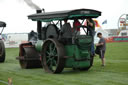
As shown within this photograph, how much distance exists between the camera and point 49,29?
10531mm

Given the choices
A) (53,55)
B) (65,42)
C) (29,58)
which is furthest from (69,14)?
(29,58)

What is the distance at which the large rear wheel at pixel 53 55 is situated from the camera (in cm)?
957

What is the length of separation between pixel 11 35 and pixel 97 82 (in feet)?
82.6

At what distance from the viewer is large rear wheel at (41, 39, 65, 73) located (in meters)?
9.57

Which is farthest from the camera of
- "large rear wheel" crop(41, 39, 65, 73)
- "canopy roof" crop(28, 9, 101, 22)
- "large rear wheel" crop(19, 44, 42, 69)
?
"large rear wheel" crop(19, 44, 42, 69)

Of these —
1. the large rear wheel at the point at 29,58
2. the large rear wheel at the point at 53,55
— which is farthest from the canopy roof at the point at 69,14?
the large rear wheel at the point at 29,58

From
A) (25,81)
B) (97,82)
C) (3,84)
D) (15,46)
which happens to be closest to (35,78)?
(25,81)

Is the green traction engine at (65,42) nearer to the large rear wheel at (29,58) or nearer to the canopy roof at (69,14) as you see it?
the canopy roof at (69,14)

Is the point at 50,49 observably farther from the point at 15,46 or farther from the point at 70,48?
the point at 15,46

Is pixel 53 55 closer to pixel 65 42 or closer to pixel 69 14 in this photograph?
pixel 65 42

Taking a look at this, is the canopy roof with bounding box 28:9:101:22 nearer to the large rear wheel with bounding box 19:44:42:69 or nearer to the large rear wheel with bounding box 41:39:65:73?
the large rear wheel with bounding box 41:39:65:73

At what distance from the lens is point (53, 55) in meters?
10.1

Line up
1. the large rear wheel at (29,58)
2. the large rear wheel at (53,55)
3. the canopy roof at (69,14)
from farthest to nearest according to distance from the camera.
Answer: the large rear wheel at (29,58) → the large rear wheel at (53,55) → the canopy roof at (69,14)

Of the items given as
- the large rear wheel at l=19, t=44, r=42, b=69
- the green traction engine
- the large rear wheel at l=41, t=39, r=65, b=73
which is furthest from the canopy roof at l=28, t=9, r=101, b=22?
the large rear wheel at l=19, t=44, r=42, b=69
